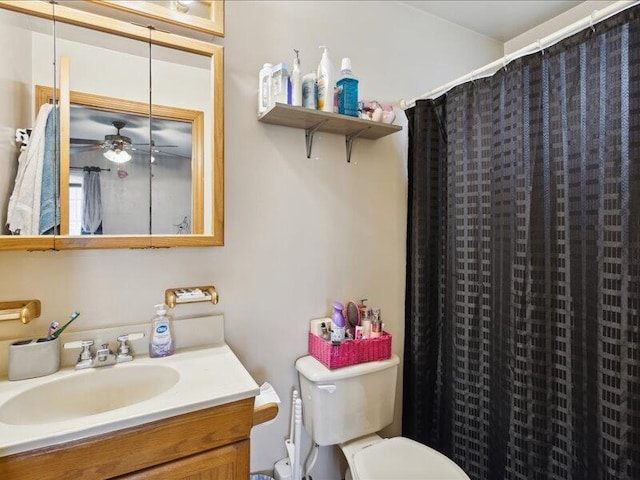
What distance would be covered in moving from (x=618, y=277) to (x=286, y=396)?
1265 mm

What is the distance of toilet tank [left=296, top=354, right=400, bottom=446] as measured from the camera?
136cm

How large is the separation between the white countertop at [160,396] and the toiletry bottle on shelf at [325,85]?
1.01 meters

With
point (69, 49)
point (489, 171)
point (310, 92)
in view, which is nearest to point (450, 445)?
point (489, 171)

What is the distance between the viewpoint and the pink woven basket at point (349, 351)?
1390mm

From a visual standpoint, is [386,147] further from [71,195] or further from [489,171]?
[71,195]

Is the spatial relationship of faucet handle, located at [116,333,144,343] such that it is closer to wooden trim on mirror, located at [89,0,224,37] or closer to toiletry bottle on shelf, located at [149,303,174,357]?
toiletry bottle on shelf, located at [149,303,174,357]

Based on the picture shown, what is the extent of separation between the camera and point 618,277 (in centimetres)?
104

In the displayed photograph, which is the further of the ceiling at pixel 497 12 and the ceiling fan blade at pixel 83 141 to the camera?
the ceiling at pixel 497 12

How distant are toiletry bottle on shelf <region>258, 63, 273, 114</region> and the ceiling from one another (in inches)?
36.7

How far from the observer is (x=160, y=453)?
0.86 metres

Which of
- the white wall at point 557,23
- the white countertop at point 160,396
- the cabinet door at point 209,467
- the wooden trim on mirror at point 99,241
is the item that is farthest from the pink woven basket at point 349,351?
the white wall at point 557,23

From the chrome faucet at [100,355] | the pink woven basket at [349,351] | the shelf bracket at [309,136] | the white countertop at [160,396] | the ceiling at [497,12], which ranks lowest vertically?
the pink woven basket at [349,351]

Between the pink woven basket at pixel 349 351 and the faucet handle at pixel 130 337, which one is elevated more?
the faucet handle at pixel 130 337

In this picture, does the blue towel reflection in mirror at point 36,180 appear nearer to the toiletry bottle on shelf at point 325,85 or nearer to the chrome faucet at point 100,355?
the chrome faucet at point 100,355
